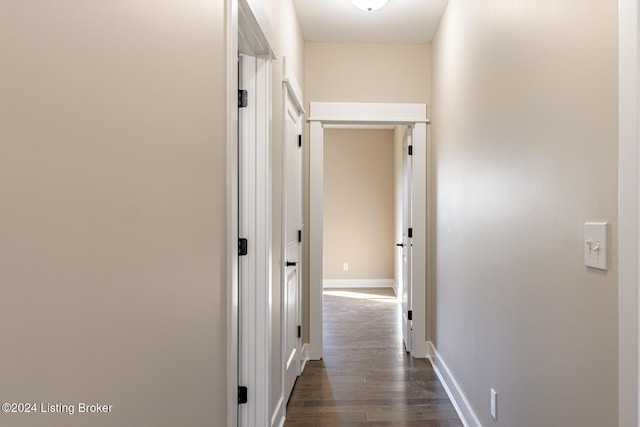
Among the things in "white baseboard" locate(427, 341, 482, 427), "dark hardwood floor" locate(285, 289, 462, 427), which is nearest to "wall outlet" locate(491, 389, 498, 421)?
"white baseboard" locate(427, 341, 482, 427)

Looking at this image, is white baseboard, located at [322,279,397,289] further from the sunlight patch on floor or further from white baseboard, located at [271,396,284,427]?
white baseboard, located at [271,396,284,427]

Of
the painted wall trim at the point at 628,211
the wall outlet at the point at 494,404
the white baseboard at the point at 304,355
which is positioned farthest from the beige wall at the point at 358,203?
the painted wall trim at the point at 628,211

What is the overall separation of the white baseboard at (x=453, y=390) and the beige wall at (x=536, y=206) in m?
0.07

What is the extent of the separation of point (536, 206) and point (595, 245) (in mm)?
408

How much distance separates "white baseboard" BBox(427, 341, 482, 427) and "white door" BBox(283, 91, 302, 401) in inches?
41.2

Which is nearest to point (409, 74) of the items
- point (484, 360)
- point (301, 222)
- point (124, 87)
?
point (301, 222)

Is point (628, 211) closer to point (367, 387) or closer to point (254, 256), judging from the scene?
point (254, 256)

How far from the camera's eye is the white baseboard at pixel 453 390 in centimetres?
238

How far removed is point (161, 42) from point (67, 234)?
0.51 meters

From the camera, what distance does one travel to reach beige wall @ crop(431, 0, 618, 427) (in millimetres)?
1143

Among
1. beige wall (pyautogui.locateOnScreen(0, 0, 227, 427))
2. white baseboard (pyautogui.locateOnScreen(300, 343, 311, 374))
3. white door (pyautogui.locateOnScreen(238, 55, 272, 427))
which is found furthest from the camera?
white baseboard (pyautogui.locateOnScreen(300, 343, 311, 374))

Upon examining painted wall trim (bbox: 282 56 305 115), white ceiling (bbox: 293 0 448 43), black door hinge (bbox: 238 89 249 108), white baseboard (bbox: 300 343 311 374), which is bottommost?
white baseboard (bbox: 300 343 311 374)

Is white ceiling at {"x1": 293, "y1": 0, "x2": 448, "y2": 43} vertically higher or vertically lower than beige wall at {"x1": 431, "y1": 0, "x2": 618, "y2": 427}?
higher

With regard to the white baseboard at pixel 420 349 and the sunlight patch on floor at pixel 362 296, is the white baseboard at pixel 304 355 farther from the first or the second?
the sunlight patch on floor at pixel 362 296
